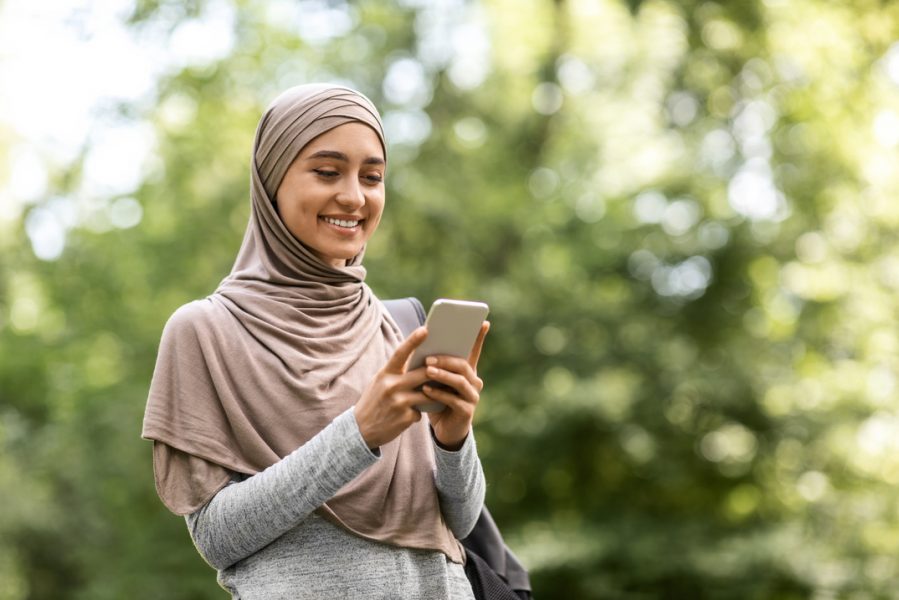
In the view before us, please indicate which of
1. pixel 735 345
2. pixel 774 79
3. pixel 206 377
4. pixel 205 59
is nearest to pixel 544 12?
pixel 774 79

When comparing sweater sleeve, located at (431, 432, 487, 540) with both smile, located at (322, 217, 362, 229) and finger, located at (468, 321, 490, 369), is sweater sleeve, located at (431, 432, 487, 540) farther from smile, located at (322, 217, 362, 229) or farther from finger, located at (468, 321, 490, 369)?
smile, located at (322, 217, 362, 229)

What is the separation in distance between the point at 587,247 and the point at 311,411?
32.3 ft

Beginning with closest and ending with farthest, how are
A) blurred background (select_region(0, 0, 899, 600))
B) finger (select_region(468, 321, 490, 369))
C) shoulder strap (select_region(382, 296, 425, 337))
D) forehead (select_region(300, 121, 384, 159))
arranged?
finger (select_region(468, 321, 490, 369)) → forehead (select_region(300, 121, 384, 159)) → shoulder strap (select_region(382, 296, 425, 337)) → blurred background (select_region(0, 0, 899, 600))

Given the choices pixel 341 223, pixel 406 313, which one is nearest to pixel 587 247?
pixel 406 313

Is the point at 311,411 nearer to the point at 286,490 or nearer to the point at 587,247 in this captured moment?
the point at 286,490

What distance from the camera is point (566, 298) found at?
11.9m

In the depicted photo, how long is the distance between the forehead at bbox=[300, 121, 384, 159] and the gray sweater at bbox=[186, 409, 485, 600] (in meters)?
0.56

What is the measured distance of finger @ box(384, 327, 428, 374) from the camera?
6.34 feet

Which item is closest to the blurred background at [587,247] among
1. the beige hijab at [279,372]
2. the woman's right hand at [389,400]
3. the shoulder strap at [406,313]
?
the shoulder strap at [406,313]

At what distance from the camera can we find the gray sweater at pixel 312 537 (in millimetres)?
1973

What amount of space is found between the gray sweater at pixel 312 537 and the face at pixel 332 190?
1.44ft

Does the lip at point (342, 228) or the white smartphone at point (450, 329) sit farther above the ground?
the lip at point (342, 228)

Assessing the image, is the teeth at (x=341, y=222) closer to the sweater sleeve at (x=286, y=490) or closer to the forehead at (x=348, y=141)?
the forehead at (x=348, y=141)

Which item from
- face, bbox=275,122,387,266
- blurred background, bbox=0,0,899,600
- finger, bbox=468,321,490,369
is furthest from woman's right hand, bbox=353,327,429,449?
blurred background, bbox=0,0,899,600
